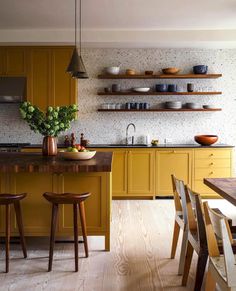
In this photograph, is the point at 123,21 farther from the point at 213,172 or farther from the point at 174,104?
the point at 213,172

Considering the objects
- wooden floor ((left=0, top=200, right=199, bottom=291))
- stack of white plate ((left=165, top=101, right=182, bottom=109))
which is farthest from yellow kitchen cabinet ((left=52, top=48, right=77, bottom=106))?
wooden floor ((left=0, top=200, right=199, bottom=291))

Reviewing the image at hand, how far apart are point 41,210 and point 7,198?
1.70 ft

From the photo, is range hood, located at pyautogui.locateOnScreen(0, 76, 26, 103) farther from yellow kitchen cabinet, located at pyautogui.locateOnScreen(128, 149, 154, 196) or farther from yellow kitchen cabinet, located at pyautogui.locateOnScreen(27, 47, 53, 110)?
yellow kitchen cabinet, located at pyautogui.locateOnScreen(128, 149, 154, 196)

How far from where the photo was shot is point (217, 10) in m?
5.08

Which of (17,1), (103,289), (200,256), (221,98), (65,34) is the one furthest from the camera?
(221,98)

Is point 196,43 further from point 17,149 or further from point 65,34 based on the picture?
point 17,149

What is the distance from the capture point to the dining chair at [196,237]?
2754 millimetres

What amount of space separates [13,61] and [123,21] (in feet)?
6.37

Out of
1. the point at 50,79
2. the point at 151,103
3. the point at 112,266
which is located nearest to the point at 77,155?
the point at 112,266

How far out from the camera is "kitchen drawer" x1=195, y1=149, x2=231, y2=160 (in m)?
6.26

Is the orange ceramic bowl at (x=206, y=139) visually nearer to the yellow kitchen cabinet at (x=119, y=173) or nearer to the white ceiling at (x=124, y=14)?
the yellow kitchen cabinet at (x=119, y=173)

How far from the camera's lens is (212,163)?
20.6 feet

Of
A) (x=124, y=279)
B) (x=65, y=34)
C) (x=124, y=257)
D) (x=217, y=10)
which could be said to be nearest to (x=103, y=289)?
(x=124, y=279)

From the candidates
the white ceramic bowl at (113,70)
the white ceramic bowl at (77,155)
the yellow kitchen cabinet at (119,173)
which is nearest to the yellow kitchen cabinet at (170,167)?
the yellow kitchen cabinet at (119,173)
